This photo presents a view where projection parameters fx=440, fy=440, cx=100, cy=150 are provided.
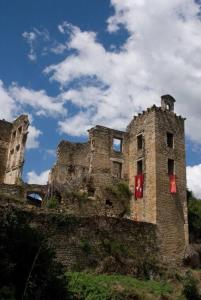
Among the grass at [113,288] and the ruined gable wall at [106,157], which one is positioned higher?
the ruined gable wall at [106,157]

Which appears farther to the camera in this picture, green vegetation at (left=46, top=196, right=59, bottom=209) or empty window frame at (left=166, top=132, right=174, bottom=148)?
empty window frame at (left=166, top=132, right=174, bottom=148)

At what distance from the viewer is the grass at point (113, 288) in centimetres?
1778

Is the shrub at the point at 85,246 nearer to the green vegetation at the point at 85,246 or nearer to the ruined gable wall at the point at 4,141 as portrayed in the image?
the green vegetation at the point at 85,246

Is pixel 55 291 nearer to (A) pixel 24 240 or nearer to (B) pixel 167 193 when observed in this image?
(A) pixel 24 240

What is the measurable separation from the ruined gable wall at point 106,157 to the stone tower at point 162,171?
0.80m

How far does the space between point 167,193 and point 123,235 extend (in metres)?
5.10

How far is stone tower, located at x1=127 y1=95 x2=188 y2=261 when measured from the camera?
86.1 feet

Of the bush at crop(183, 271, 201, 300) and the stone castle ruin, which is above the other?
the stone castle ruin

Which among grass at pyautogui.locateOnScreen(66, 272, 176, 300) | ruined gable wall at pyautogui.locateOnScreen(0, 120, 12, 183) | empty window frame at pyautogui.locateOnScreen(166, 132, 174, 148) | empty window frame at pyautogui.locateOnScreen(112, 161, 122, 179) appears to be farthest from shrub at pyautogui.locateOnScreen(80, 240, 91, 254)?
ruined gable wall at pyautogui.locateOnScreen(0, 120, 12, 183)

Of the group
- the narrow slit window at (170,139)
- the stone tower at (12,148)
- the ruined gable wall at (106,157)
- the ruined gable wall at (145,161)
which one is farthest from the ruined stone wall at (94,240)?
the stone tower at (12,148)

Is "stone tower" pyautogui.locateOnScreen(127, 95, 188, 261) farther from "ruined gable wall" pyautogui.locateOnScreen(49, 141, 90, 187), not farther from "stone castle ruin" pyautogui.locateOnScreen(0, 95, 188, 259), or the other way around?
"ruined gable wall" pyautogui.locateOnScreen(49, 141, 90, 187)

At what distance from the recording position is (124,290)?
18875 millimetres

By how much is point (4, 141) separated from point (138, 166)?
11.6 m

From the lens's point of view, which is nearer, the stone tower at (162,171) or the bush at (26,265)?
the bush at (26,265)
